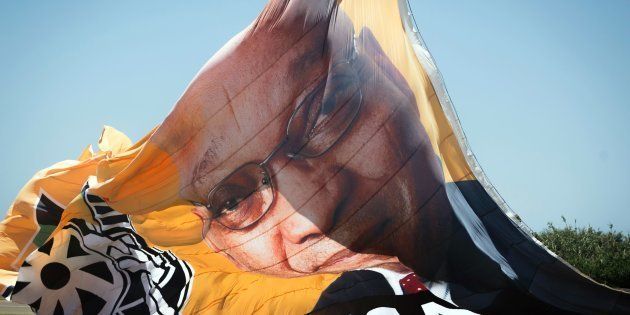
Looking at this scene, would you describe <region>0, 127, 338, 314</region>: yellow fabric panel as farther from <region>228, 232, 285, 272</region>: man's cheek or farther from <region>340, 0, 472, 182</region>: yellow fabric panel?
<region>340, 0, 472, 182</region>: yellow fabric panel

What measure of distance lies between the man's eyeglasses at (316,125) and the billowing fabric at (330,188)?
1cm

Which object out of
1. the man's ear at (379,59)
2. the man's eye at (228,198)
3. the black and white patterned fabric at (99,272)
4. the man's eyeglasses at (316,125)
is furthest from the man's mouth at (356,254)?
the black and white patterned fabric at (99,272)

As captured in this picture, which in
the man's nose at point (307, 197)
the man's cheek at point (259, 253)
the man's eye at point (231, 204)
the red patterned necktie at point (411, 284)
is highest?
the man's nose at point (307, 197)

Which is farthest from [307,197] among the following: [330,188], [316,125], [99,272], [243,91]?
[99,272]

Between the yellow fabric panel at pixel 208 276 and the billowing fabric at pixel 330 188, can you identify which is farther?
the yellow fabric panel at pixel 208 276

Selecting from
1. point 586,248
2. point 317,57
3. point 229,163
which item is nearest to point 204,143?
point 229,163

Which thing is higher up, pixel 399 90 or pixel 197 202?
pixel 399 90

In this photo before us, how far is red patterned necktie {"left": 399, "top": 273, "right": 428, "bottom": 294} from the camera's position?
24.5 ft

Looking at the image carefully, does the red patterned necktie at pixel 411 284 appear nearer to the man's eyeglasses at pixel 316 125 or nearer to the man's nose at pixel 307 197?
the man's nose at pixel 307 197

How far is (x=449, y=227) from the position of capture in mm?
7230

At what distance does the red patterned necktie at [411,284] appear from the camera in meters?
7.45

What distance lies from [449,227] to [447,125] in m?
1.25

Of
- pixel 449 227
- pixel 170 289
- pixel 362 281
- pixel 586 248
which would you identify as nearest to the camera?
pixel 449 227

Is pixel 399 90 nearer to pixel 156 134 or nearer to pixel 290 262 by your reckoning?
pixel 290 262
